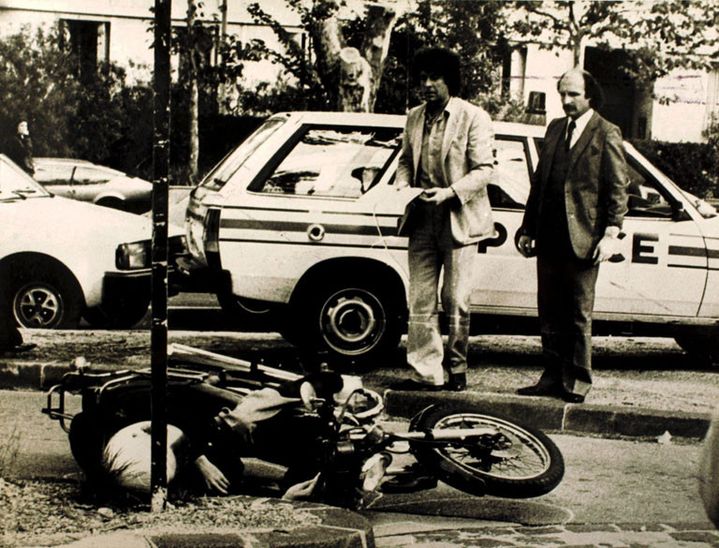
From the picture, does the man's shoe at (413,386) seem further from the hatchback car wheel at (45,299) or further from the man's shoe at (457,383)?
the hatchback car wheel at (45,299)

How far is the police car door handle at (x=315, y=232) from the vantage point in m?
6.29

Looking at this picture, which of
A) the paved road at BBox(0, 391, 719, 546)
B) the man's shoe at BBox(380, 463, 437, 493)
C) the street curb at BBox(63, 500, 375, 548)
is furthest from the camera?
the man's shoe at BBox(380, 463, 437, 493)

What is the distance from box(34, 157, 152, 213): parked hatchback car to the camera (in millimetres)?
6250

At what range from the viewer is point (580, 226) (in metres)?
6.40

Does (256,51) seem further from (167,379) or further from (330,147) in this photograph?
(167,379)

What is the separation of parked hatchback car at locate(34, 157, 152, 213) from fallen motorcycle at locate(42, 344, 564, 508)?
740mm

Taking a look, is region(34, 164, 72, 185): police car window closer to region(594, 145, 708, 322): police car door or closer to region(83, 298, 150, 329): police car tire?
region(83, 298, 150, 329): police car tire

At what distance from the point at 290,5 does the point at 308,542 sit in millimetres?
2563

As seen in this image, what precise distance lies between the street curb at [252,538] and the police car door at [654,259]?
6.14 feet

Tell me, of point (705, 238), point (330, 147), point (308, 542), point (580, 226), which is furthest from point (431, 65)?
point (308, 542)

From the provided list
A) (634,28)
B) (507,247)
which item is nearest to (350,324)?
(507,247)

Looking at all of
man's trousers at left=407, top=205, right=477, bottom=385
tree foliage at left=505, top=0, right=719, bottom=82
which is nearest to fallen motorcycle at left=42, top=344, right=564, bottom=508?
man's trousers at left=407, top=205, right=477, bottom=385

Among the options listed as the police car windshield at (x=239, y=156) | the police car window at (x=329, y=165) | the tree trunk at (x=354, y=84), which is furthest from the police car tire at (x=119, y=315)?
the tree trunk at (x=354, y=84)

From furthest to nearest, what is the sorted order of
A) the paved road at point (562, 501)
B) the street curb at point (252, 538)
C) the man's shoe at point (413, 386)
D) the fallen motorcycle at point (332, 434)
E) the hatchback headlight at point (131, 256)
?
the man's shoe at point (413, 386)
the hatchback headlight at point (131, 256)
the fallen motorcycle at point (332, 434)
the paved road at point (562, 501)
the street curb at point (252, 538)
